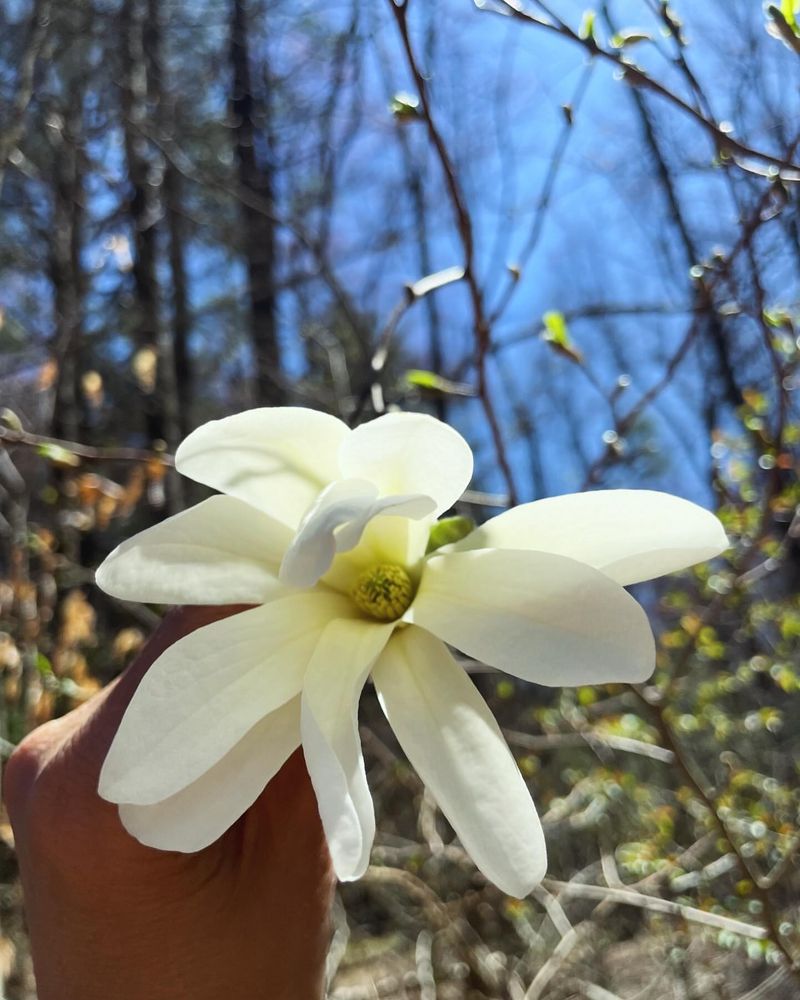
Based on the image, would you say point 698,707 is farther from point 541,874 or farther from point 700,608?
point 541,874

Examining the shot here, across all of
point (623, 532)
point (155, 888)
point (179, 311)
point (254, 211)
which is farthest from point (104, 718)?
point (179, 311)

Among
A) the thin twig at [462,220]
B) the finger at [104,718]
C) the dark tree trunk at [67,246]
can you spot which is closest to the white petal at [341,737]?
the finger at [104,718]

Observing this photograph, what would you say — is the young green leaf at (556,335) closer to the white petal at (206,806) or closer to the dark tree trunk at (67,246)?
the white petal at (206,806)

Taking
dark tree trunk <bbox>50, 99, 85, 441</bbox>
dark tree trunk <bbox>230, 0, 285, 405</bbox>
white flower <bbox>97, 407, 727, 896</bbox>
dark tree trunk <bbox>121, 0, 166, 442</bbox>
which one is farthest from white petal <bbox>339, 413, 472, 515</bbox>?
dark tree trunk <bbox>230, 0, 285, 405</bbox>

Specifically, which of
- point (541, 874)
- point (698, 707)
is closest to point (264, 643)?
point (541, 874)

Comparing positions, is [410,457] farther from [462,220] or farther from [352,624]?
[462,220]

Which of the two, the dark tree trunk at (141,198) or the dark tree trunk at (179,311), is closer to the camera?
the dark tree trunk at (141,198)

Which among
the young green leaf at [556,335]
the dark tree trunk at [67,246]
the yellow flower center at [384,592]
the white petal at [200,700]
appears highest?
the dark tree trunk at [67,246]
